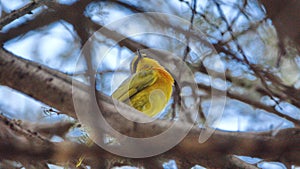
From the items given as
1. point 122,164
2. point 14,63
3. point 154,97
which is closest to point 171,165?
point 122,164

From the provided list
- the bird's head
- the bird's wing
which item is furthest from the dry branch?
the bird's head

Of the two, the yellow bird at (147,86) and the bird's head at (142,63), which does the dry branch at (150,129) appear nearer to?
the yellow bird at (147,86)

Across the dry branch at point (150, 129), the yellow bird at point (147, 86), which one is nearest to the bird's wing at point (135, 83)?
the yellow bird at point (147, 86)

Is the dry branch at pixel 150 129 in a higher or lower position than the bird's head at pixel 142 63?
lower

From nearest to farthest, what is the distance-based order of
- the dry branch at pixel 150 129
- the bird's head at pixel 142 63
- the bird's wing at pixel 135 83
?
the dry branch at pixel 150 129, the bird's wing at pixel 135 83, the bird's head at pixel 142 63

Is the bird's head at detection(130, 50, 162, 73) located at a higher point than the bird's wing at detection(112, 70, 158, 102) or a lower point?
higher

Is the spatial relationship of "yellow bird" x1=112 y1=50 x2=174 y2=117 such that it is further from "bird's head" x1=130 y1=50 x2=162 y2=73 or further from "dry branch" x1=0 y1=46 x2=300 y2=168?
"dry branch" x1=0 y1=46 x2=300 y2=168

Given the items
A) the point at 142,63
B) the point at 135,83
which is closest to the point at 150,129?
the point at 135,83

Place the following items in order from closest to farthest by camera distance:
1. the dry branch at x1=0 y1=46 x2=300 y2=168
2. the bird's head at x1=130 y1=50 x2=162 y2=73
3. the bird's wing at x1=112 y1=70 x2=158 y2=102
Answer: the dry branch at x1=0 y1=46 x2=300 y2=168
the bird's wing at x1=112 y1=70 x2=158 y2=102
the bird's head at x1=130 y1=50 x2=162 y2=73
